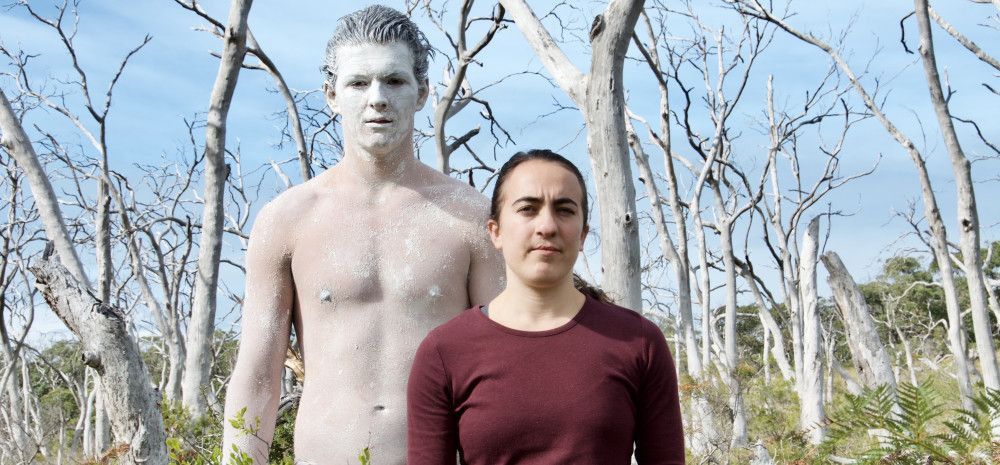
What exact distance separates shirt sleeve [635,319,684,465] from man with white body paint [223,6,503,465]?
2.69 feet

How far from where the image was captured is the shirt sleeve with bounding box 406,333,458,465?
185 centimetres

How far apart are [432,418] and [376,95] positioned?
1088 mm

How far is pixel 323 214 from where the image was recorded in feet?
8.96

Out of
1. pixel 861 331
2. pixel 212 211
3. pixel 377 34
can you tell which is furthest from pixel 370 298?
pixel 861 331

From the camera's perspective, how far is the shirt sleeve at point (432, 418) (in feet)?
6.07

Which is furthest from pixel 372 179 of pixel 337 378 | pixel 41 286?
pixel 41 286

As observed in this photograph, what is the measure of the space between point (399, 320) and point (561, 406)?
873mm

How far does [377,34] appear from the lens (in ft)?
8.90

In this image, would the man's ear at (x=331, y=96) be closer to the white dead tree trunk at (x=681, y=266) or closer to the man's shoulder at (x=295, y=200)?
the man's shoulder at (x=295, y=200)

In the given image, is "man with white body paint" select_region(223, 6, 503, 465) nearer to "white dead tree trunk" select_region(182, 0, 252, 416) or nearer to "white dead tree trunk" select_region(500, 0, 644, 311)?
"white dead tree trunk" select_region(500, 0, 644, 311)

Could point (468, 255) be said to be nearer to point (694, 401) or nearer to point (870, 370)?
point (870, 370)

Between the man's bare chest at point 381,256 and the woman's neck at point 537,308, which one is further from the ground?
the man's bare chest at point 381,256

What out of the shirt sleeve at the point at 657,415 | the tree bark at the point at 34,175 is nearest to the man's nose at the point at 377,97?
the shirt sleeve at the point at 657,415

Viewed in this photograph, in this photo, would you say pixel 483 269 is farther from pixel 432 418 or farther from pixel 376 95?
pixel 432 418
